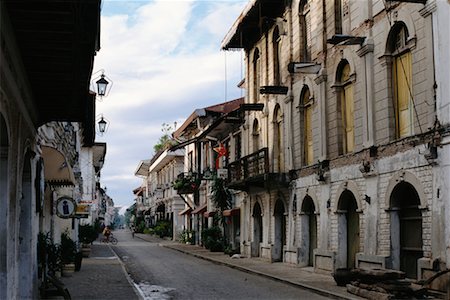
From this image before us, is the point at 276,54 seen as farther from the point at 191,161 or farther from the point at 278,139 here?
the point at 191,161

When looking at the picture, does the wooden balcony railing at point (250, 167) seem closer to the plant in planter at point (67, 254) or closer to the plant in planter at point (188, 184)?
the plant in planter at point (67, 254)

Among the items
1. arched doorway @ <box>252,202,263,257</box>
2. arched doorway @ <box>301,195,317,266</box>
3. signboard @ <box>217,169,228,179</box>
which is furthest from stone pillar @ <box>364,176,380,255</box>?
signboard @ <box>217,169,228,179</box>

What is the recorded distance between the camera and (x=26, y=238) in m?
12.0

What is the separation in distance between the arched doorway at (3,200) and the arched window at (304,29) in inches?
637

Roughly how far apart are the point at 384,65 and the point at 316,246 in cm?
822

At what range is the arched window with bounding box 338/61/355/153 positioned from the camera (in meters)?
20.0

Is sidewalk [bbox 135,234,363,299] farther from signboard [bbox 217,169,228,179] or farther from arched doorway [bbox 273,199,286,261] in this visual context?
signboard [bbox 217,169,228,179]

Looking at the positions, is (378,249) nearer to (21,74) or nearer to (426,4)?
(426,4)

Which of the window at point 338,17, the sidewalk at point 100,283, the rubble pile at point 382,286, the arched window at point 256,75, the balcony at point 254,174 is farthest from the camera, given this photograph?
the arched window at point 256,75

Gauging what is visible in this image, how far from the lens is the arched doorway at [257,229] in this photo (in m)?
30.2

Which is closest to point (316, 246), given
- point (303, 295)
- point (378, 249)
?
point (378, 249)

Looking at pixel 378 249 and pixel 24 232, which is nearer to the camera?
pixel 24 232

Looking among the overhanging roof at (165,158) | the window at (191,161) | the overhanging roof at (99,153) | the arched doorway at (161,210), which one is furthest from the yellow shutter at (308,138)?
the arched doorway at (161,210)

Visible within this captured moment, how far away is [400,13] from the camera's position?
1658 centimetres
